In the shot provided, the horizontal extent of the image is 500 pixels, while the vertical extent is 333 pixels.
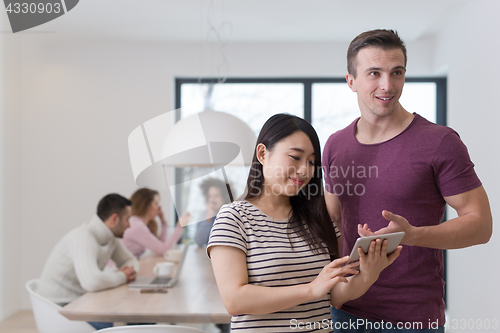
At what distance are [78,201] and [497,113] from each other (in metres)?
3.81

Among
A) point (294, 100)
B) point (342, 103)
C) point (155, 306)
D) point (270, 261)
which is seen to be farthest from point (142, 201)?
point (270, 261)

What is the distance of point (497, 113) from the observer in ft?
8.81

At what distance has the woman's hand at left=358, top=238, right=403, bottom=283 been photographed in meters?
1.03

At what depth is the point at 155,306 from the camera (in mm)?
1915

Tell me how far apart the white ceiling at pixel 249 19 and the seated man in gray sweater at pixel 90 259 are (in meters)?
1.61

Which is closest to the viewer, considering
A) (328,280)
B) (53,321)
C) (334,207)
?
(328,280)

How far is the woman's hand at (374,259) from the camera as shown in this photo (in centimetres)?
103

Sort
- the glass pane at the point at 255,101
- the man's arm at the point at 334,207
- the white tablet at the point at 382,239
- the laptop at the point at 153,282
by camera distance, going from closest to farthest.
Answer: the white tablet at the point at 382,239 < the man's arm at the point at 334,207 < the laptop at the point at 153,282 < the glass pane at the point at 255,101

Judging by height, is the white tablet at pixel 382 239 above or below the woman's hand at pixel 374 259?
above

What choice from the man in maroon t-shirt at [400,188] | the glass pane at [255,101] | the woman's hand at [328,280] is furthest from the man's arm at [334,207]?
the glass pane at [255,101]

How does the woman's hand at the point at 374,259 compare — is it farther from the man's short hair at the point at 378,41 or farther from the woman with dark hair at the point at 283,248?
the man's short hair at the point at 378,41

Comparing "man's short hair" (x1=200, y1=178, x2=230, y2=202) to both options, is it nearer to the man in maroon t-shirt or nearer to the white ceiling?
the white ceiling

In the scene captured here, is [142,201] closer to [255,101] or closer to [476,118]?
[255,101]

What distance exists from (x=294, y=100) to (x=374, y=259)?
3359 mm
